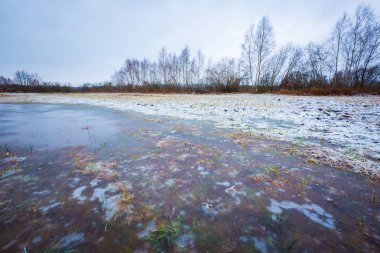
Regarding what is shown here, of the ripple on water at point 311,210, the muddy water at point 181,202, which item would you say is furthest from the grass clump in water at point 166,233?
the ripple on water at point 311,210

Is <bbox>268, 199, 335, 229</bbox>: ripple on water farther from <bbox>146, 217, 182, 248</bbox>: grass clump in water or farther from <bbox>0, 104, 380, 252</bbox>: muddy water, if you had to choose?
<bbox>146, 217, 182, 248</bbox>: grass clump in water

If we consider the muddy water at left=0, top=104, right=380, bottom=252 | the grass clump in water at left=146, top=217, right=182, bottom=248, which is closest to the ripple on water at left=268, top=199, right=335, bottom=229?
the muddy water at left=0, top=104, right=380, bottom=252

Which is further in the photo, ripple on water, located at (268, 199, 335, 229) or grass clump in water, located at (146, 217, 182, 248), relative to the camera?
ripple on water, located at (268, 199, 335, 229)

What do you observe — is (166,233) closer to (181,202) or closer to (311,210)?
(181,202)

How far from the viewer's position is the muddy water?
1.71m

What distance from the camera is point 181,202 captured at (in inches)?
90.5

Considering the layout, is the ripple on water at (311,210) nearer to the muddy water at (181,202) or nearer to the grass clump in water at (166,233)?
the muddy water at (181,202)

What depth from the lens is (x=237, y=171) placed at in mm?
3195

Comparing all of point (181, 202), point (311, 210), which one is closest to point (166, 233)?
point (181, 202)

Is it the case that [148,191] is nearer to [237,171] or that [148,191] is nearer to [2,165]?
[237,171]

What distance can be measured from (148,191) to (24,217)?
54.7 inches

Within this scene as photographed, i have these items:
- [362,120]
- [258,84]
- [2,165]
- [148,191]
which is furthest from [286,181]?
[258,84]

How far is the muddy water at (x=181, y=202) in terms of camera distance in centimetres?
171

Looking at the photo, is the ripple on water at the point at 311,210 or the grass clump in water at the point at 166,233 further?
the ripple on water at the point at 311,210
